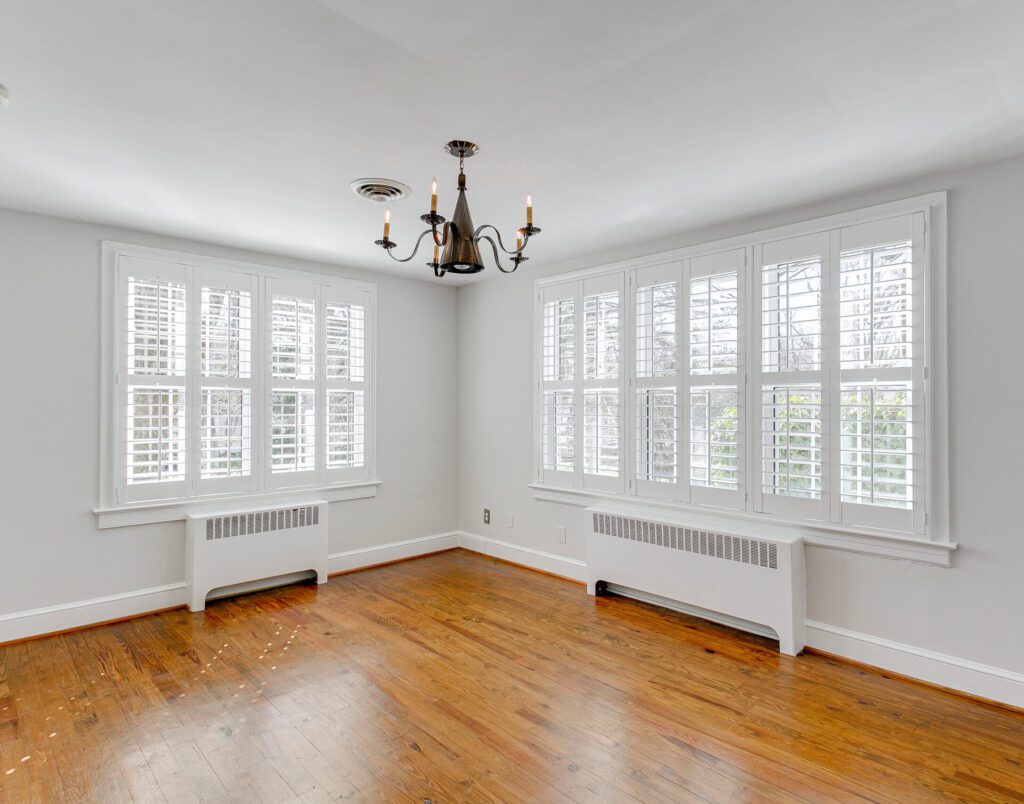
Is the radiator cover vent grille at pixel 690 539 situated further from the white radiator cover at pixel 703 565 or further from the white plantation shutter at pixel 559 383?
the white plantation shutter at pixel 559 383

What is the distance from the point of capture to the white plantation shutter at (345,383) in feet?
15.7

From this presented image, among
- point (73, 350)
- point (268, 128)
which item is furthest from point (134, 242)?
point (268, 128)

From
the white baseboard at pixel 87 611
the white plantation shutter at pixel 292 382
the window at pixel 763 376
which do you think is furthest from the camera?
the white plantation shutter at pixel 292 382

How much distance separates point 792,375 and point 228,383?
378 centimetres

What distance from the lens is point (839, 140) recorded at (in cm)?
256

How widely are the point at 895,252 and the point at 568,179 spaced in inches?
68.9

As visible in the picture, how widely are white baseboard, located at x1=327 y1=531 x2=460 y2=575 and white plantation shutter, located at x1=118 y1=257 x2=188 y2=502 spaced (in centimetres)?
137

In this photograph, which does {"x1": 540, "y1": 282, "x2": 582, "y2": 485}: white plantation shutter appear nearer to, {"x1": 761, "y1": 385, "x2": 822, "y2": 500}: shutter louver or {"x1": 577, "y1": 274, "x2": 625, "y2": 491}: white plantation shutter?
{"x1": 577, "y1": 274, "x2": 625, "y2": 491}: white plantation shutter

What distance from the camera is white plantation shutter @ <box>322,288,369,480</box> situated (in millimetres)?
4781

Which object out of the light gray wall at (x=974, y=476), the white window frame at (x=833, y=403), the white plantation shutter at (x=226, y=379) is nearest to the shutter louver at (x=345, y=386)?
the white plantation shutter at (x=226, y=379)

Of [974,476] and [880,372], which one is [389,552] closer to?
[880,372]

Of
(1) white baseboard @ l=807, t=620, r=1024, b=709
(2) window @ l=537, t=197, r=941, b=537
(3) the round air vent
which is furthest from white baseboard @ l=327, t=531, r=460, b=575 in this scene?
(1) white baseboard @ l=807, t=620, r=1024, b=709

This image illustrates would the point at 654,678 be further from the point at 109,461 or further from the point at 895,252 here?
the point at 109,461

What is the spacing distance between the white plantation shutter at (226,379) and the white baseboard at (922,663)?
3.94 meters
